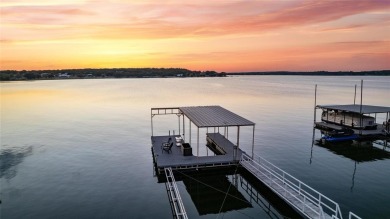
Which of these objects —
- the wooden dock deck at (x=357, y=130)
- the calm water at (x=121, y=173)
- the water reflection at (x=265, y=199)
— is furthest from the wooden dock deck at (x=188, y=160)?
the wooden dock deck at (x=357, y=130)

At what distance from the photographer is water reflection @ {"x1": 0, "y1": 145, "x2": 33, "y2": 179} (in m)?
26.1

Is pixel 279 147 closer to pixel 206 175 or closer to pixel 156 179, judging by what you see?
pixel 206 175

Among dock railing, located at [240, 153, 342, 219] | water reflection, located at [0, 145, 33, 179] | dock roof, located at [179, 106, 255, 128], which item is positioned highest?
dock roof, located at [179, 106, 255, 128]

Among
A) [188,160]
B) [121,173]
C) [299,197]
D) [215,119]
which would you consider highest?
[215,119]

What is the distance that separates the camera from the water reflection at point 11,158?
26078 millimetres

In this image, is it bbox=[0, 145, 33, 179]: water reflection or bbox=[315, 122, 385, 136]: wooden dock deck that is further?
bbox=[315, 122, 385, 136]: wooden dock deck

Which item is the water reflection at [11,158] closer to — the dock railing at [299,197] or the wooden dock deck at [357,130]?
the dock railing at [299,197]

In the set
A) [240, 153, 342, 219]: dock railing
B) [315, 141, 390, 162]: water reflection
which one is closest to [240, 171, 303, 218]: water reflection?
[240, 153, 342, 219]: dock railing

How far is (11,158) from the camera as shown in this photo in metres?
30.6

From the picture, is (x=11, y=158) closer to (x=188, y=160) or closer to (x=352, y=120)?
(x=188, y=160)

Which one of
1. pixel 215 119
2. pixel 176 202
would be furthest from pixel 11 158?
pixel 215 119

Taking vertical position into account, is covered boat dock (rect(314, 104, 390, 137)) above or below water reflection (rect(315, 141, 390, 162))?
above

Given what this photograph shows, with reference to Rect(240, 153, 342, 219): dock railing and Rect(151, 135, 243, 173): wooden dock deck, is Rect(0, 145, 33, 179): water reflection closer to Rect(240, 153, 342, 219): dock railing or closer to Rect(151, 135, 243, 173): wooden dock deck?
Rect(151, 135, 243, 173): wooden dock deck

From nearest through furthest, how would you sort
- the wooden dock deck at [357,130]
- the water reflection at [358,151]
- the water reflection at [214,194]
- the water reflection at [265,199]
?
1. the water reflection at [265,199]
2. the water reflection at [214,194]
3. the water reflection at [358,151]
4. the wooden dock deck at [357,130]
